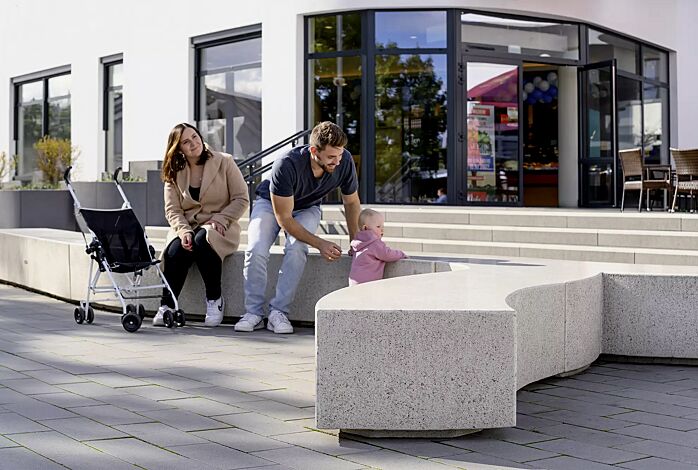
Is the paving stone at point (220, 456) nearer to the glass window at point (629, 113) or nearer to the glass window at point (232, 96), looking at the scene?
the glass window at point (232, 96)

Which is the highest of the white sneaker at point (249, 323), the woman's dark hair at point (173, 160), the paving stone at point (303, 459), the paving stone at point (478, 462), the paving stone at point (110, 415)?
the woman's dark hair at point (173, 160)

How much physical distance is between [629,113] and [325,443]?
48.4ft

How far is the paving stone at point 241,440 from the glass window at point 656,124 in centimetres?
1524

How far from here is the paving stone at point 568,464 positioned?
4168mm

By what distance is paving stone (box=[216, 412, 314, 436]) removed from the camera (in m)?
4.80

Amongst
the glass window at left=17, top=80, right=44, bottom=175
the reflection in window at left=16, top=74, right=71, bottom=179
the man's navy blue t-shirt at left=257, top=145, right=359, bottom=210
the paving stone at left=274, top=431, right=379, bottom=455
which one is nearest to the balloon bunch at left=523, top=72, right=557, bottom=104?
the reflection in window at left=16, top=74, right=71, bottom=179

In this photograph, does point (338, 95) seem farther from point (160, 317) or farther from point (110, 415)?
point (110, 415)

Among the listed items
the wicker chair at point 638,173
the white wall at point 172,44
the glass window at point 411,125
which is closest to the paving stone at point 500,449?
the wicker chair at point 638,173

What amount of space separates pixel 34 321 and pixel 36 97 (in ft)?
52.4

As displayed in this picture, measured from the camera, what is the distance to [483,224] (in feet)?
39.1

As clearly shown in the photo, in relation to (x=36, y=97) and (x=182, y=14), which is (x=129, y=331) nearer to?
(x=182, y=14)

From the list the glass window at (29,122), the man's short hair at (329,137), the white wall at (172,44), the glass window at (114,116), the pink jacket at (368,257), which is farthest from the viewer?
the glass window at (29,122)

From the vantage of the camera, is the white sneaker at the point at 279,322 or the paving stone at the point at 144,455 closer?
the paving stone at the point at 144,455

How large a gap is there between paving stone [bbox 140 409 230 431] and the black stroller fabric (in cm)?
322
